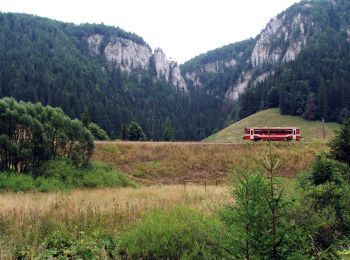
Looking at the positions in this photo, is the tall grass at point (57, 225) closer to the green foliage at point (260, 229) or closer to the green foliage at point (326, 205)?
the green foliage at point (326, 205)

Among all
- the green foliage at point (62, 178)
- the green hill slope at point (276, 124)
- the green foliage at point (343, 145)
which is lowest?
the green foliage at point (62, 178)

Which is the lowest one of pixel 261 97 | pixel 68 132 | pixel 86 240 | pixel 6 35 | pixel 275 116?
pixel 86 240

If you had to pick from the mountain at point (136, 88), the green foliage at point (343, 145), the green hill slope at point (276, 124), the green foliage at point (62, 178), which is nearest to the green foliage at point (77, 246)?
the green foliage at point (343, 145)

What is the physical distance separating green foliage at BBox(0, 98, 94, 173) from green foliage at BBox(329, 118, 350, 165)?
16.8m

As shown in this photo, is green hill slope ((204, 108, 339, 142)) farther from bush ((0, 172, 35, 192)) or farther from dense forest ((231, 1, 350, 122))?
bush ((0, 172, 35, 192))

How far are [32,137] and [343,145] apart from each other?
1777 cm

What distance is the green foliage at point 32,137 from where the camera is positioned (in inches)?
890

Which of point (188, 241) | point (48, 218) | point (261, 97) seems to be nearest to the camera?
point (188, 241)

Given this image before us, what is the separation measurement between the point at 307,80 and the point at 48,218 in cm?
12266

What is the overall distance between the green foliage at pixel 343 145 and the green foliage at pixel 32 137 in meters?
16.8

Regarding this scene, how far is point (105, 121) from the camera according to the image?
4633 inches

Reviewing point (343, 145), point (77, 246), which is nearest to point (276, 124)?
point (343, 145)

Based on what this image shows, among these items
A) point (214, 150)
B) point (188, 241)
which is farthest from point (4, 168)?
point (214, 150)

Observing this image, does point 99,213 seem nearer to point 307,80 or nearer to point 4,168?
point 4,168
